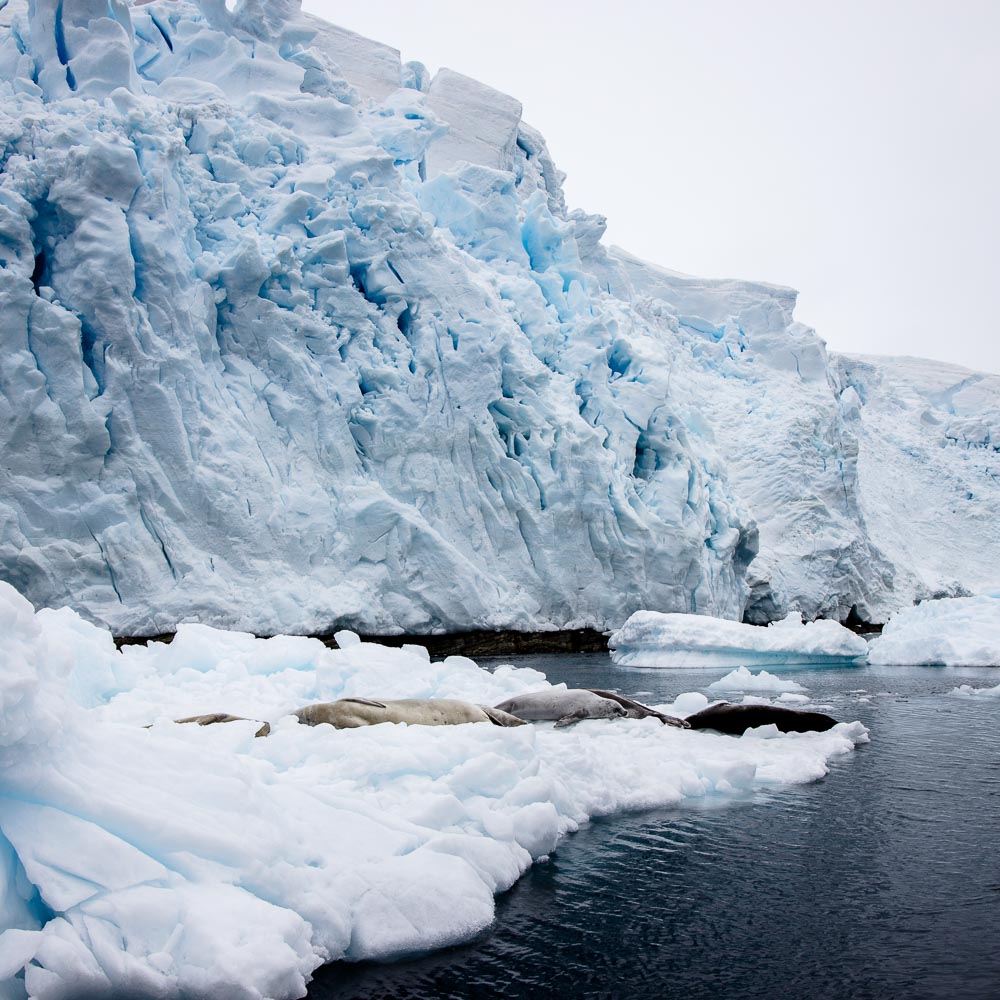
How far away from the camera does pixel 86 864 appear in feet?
8.17

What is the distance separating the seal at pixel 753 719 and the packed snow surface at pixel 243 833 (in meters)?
2.15

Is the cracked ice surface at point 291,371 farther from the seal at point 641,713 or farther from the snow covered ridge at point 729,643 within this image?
the seal at point 641,713

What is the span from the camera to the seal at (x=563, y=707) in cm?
718

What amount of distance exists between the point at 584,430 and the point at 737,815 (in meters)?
14.5

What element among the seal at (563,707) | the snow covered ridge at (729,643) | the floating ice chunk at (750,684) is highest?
the seal at (563,707)

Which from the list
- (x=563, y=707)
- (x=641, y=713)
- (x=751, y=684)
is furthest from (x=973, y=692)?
(x=563, y=707)

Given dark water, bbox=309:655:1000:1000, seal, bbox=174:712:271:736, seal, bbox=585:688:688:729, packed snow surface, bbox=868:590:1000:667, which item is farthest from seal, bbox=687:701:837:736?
packed snow surface, bbox=868:590:1000:667

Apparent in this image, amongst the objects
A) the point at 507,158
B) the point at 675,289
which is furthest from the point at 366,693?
the point at 675,289

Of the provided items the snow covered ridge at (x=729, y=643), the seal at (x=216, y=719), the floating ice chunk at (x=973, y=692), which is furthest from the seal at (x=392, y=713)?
the snow covered ridge at (x=729, y=643)

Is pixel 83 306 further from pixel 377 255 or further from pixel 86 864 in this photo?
pixel 86 864

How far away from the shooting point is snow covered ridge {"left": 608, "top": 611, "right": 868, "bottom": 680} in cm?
1533

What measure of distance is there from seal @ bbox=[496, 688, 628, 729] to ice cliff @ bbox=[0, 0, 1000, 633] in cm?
830

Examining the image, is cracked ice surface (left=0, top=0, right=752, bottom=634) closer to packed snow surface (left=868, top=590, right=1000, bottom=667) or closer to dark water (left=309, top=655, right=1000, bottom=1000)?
packed snow surface (left=868, top=590, right=1000, bottom=667)

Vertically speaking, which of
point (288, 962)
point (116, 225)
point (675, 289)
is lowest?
point (288, 962)
